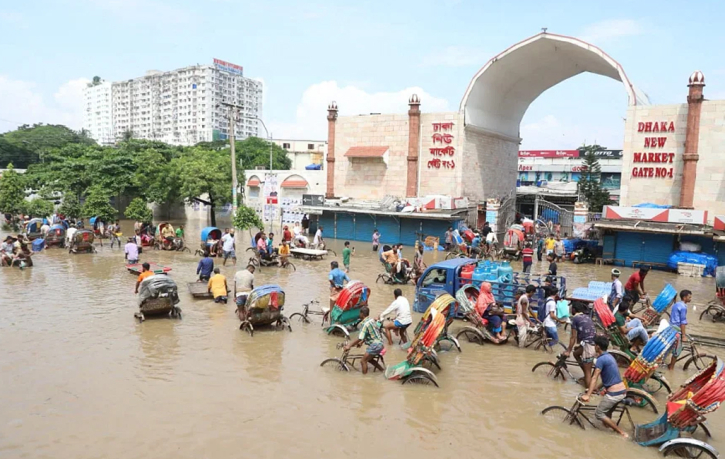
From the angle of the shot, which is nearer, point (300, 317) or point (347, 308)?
point (347, 308)

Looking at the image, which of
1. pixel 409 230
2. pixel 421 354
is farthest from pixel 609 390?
Result: pixel 409 230

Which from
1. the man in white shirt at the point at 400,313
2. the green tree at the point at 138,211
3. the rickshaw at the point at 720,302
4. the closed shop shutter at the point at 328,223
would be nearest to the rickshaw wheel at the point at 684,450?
the man in white shirt at the point at 400,313

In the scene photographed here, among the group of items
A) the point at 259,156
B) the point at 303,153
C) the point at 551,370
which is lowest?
the point at 551,370

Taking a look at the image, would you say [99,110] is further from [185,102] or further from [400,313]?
[400,313]

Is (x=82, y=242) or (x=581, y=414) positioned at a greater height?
(x=82, y=242)

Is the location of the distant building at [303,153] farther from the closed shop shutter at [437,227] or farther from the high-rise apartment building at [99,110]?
the high-rise apartment building at [99,110]

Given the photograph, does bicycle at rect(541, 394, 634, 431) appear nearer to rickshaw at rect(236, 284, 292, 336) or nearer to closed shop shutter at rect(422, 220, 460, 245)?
rickshaw at rect(236, 284, 292, 336)

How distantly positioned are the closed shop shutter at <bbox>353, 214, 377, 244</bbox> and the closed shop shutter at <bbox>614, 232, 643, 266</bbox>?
12.8 metres

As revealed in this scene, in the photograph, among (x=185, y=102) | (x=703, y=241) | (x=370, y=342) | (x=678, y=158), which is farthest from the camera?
(x=185, y=102)

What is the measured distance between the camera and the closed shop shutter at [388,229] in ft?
97.3

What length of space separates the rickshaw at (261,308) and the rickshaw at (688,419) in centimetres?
669

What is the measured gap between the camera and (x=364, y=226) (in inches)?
1212

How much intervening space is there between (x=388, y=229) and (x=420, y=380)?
21470 mm

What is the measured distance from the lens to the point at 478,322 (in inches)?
432
